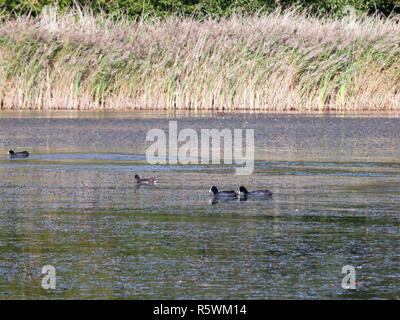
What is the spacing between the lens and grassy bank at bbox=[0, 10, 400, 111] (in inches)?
979

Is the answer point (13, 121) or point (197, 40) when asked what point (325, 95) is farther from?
point (13, 121)

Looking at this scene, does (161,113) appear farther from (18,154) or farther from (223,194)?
(223,194)

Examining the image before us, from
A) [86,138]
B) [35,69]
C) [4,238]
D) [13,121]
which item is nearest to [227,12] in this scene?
[35,69]

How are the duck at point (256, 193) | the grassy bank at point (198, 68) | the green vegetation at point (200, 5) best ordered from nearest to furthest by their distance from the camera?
the duck at point (256, 193) → the grassy bank at point (198, 68) → the green vegetation at point (200, 5)

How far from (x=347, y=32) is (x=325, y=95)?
2097 millimetres

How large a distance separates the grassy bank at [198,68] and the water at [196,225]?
28.3ft

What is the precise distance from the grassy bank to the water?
8622 mm

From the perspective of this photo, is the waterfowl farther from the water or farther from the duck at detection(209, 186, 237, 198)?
the duck at detection(209, 186, 237, 198)

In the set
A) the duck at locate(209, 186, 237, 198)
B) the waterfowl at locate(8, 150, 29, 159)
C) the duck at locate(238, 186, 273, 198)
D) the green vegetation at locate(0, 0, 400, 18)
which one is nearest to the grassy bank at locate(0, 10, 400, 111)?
the green vegetation at locate(0, 0, 400, 18)

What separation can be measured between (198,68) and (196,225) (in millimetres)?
16889

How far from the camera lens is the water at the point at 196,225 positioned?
21.1 ft

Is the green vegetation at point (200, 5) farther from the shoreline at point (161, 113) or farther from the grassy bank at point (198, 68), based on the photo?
the shoreline at point (161, 113)

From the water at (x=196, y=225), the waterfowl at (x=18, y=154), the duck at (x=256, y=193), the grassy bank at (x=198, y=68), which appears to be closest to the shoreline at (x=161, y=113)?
the grassy bank at (x=198, y=68)

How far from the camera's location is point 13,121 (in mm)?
20781
